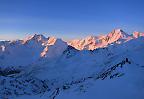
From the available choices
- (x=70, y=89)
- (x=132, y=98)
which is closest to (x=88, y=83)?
(x=70, y=89)

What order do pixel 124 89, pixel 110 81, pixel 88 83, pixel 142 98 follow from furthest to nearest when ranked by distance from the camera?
pixel 88 83, pixel 110 81, pixel 124 89, pixel 142 98

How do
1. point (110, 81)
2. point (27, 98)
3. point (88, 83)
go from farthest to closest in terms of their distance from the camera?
point (27, 98) → point (88, 83) → point (110, 81)

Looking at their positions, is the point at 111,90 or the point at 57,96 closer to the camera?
the point at 111,90

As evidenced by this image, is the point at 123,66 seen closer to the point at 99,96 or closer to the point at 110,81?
the point at 110,81

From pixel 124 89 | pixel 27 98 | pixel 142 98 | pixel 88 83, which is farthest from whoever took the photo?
pixel 27 98

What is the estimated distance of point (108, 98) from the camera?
423ft

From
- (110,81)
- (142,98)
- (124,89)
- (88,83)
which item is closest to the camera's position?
(142,98)

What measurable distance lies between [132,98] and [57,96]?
38092 millimetres

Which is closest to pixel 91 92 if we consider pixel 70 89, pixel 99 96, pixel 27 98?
pixel 99 96

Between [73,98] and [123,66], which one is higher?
[123,66]

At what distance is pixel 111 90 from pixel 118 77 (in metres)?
8.89

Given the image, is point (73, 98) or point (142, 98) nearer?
point (142, 98)

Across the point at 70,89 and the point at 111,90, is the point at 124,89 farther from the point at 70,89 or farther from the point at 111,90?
the point at 70,89

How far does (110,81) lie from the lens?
141 m
